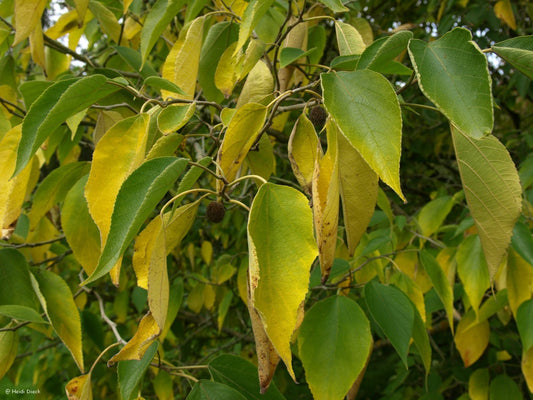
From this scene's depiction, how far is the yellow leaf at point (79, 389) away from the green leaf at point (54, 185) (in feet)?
1.36

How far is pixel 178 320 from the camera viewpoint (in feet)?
6.57

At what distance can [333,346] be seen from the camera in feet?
2.44

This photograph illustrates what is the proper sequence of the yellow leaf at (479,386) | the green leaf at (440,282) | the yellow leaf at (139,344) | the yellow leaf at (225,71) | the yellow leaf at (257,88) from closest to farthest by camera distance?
1. the yellow leaf at (139,344)
2. the yellow leaf at (257,88)
3. the yellow leaf at (225,71)
4. the green leaf at (440,282)
5. the yellow leaf at (479,386)

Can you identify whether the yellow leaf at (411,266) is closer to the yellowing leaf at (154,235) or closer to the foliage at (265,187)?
the foliage at (265,187)

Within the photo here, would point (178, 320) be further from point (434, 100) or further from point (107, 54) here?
point (434, 100)

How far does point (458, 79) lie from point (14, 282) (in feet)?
2.70

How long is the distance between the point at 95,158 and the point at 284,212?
0.26m

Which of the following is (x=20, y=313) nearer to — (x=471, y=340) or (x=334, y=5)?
(x=334, y=5)

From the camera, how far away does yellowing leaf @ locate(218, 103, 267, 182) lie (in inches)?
24.5

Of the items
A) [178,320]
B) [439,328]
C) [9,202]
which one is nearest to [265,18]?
[9,202]

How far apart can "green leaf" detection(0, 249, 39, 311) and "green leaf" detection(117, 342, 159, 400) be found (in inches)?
10.0

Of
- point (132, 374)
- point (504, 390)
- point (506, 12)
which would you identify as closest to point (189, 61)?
point (132, 374)

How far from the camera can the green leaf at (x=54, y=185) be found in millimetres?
1002

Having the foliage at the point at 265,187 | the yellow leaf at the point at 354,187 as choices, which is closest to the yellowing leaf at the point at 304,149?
the foliage at the point at 265,187
